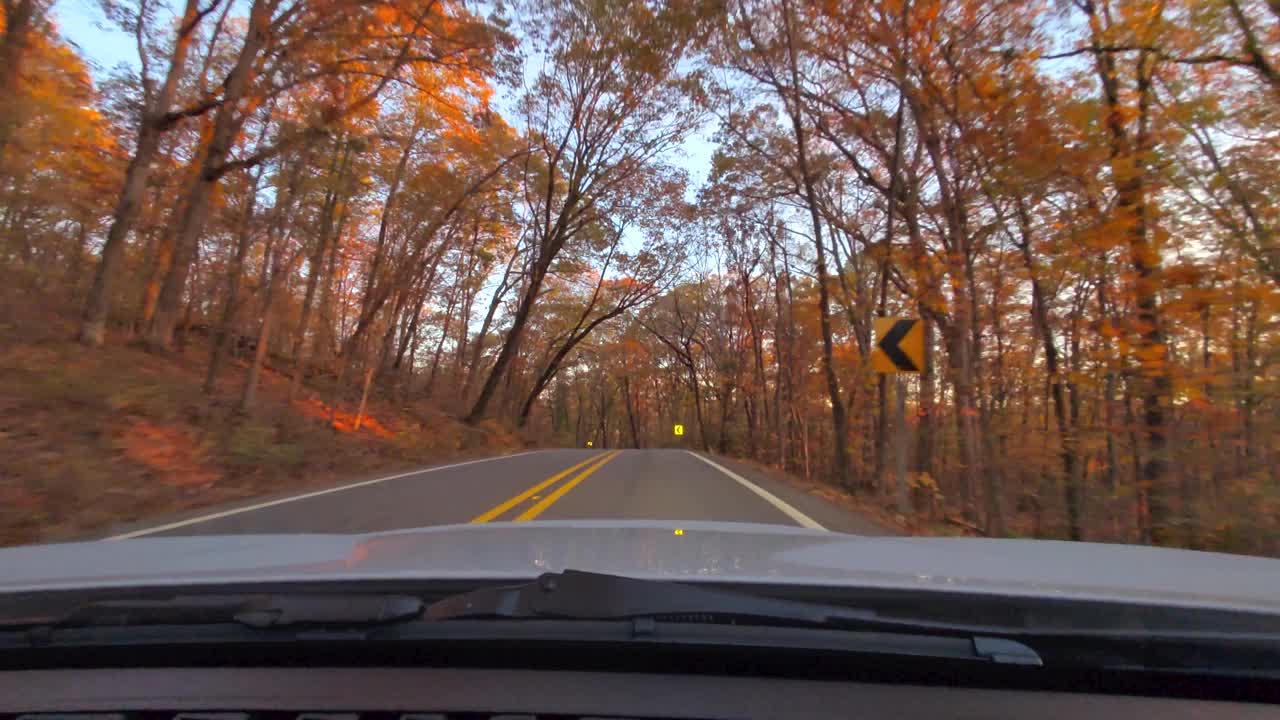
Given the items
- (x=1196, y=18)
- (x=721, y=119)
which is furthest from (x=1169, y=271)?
(x=721, y=119)

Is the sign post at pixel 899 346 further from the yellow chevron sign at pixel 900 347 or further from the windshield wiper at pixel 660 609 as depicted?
the windshield wiper at pixel 660 609

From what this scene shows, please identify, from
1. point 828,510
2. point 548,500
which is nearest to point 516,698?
point 548,500

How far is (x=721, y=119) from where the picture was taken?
53.8ft

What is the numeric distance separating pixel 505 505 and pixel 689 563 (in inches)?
230

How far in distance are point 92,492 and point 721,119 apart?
14.9 m

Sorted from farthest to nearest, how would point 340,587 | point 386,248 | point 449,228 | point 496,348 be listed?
1. point 496,348
2. point 449,228
3. point 386,248
4. point 340,587

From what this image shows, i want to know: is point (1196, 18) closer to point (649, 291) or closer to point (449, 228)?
point (449, 228)

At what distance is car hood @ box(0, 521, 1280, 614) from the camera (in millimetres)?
2162

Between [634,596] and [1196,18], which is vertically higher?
[1196,18]

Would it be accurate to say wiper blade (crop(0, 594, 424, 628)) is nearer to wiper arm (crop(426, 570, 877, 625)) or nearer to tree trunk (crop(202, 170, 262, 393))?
wiper arm (crop(426, 570, 877, 625))

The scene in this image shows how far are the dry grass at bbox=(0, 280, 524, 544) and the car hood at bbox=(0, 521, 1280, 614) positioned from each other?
202 inches

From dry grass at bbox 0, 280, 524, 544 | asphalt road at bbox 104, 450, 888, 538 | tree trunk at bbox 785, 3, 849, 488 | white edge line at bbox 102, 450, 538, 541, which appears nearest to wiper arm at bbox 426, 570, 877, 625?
white edge line at bbox 102, 450, 538, 541

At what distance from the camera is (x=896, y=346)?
885 cm

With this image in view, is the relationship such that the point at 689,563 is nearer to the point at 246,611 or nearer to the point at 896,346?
the point at 246,611
